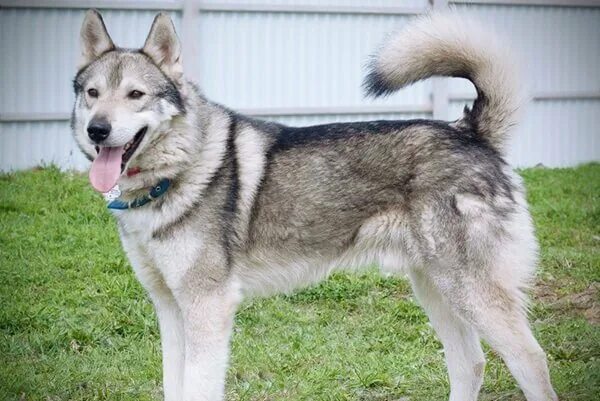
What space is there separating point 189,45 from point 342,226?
5.83 meters

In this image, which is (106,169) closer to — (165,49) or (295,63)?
(165,49)

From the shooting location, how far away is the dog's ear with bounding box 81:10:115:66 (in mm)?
4734

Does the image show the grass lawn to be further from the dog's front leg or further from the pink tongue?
the pink tongue

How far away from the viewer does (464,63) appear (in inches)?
183

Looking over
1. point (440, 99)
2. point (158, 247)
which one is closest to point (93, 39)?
point (158, 247)

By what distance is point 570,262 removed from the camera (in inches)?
284

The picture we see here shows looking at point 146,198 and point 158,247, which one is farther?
point 146,198

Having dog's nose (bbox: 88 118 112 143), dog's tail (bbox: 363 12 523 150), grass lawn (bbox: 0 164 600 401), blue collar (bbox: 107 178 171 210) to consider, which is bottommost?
grass lawn (bbox: 0 164 600 401)

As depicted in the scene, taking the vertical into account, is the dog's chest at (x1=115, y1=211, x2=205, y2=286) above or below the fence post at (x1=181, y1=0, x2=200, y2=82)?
below

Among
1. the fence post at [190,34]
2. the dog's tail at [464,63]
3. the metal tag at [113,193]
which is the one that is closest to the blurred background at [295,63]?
the fence post at [190,34]

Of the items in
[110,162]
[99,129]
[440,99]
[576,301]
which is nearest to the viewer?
[99,129]

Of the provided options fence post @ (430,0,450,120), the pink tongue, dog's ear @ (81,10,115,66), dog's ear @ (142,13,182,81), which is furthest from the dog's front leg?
fence post @ (430,0,450,120)

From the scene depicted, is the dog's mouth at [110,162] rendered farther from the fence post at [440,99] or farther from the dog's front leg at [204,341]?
the fence post at [440,99]

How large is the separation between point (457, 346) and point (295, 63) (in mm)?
6393
